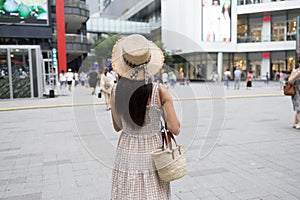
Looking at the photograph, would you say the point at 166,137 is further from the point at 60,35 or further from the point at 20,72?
the point at 60,35

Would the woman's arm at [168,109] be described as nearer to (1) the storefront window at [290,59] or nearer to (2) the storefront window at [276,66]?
(2) the storefront window at [276,66]

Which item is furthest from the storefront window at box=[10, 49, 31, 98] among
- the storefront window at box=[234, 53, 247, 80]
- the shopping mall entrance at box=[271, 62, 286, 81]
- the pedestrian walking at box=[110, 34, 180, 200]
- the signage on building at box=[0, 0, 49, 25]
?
the shopping mall entrance at box=[271, 62, 286, 81]

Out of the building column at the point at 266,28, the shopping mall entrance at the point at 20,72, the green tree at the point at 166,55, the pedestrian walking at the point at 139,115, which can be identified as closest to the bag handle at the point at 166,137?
the pedestrian walking at the point at 139,115

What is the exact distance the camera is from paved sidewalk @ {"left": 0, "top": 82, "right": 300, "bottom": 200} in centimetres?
308

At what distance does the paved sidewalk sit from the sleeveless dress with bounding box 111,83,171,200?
1.67 ft

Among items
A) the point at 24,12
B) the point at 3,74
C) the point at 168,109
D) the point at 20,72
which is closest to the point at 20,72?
the point at 20,72

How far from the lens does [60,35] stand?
1223 inches

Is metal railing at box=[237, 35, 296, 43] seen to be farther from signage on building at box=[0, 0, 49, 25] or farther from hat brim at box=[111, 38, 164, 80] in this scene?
hat brim at box=[111, 38, 164, 80]

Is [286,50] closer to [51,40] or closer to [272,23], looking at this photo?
[272,23]

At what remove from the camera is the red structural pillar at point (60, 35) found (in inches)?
1208

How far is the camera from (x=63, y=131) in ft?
23.6

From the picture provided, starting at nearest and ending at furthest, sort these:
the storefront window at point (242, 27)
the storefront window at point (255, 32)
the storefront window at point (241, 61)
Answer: the storefront window at point (255, 32) < the storefront window at point (242, 27) < the storefront window at point (241, 61)

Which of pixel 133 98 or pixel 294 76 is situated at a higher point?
pixel 294 76

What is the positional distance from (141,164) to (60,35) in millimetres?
31556
